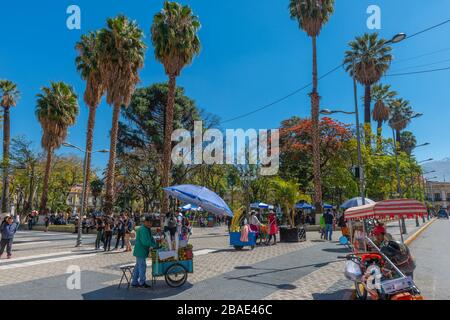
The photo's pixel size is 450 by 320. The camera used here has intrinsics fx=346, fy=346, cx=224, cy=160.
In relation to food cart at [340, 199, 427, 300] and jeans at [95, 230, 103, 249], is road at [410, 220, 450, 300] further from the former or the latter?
jeans at [95, 230, 103, 249]

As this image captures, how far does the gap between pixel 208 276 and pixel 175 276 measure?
1.35 meters

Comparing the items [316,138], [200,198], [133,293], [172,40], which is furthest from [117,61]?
[133,293]

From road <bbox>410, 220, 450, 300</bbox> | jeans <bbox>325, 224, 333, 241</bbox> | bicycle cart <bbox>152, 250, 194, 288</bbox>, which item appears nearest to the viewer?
road <bbox>410, 220, 450, 300</bbox>

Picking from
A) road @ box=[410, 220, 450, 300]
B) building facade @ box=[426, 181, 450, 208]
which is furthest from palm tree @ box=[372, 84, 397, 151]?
building facade @ box=[426, 181, 450, 208]

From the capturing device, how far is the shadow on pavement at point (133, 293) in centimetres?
723

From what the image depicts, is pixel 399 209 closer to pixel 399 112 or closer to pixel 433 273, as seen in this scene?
pixel 433 273

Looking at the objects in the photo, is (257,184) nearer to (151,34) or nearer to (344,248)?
(151,34)

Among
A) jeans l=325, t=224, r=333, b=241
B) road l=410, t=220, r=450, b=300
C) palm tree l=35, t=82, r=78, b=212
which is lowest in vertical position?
road l=410, t=220, r=450, b=300

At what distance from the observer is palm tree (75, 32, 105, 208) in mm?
28831

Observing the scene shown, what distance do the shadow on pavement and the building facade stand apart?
4901 inches

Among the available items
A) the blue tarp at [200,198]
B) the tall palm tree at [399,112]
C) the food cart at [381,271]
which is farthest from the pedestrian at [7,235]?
the tall palm tree at [399,112]

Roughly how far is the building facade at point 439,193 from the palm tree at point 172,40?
114m

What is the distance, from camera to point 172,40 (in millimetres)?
22438
